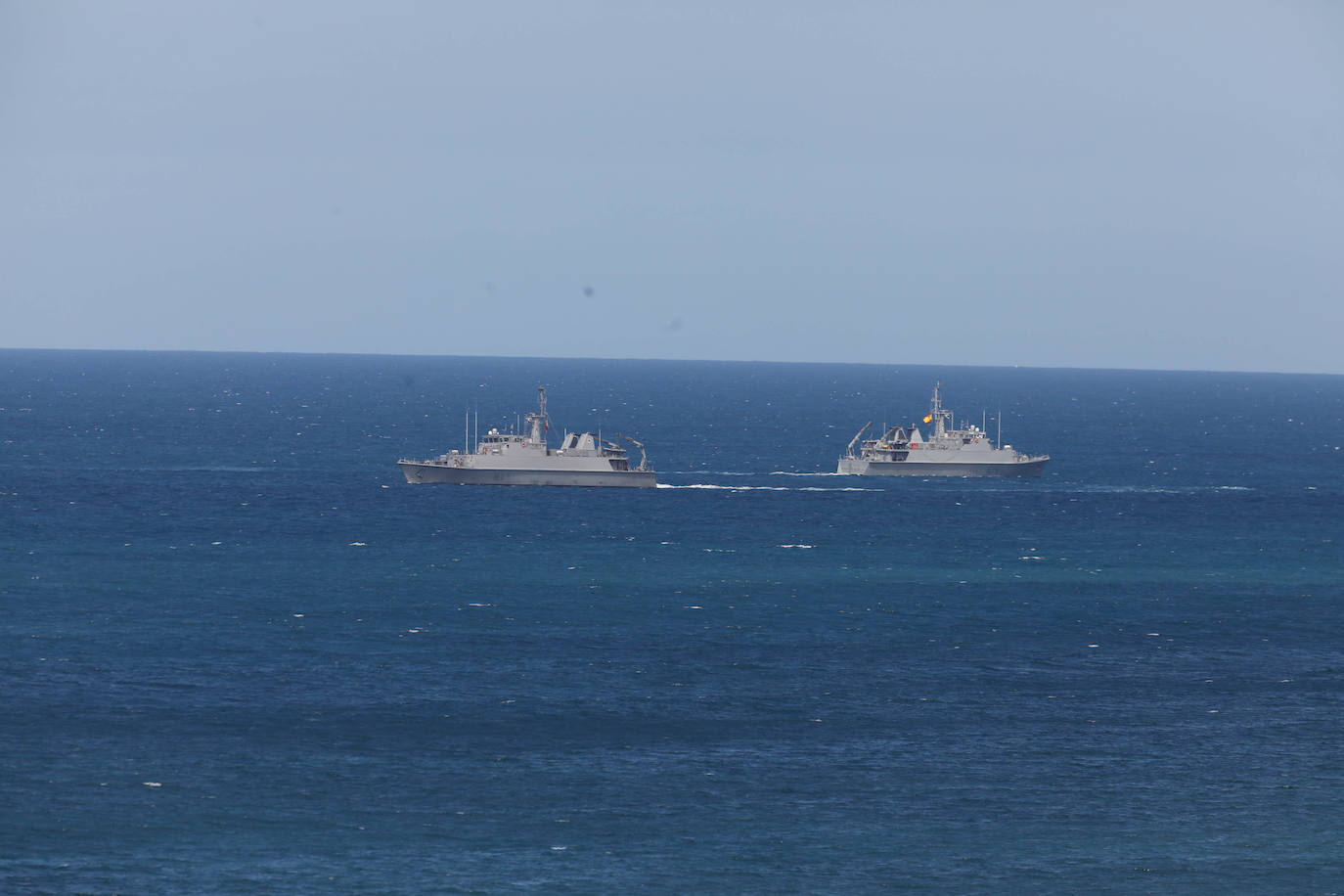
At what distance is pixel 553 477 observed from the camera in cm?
18738

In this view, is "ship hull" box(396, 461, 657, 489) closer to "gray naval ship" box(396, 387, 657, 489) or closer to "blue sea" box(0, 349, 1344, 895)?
"gray naval ship" box(396, 387, 657, 489)

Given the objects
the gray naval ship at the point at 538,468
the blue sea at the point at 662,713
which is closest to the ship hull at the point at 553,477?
the gray naval ship at the point at 538,468

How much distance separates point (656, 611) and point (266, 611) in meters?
24.6

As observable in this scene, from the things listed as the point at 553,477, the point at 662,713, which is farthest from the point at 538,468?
the point at 662,713

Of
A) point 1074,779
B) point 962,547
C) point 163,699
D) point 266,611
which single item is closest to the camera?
point 1074,779

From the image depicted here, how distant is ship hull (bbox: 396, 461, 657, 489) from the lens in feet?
614

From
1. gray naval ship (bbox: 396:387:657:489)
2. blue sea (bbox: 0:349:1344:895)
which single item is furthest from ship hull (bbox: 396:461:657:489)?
blue sea (bbox: 0:349:1344:895)

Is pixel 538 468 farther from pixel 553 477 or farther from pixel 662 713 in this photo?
pixel 662 713

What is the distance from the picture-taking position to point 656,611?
358ft

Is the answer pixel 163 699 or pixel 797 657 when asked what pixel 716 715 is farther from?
pixel 163 699

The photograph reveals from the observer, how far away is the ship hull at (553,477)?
614 feet

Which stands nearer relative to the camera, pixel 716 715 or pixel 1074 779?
pixel 1074 779

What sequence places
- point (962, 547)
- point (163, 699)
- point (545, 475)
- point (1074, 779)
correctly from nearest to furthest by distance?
point (1074, 779) < point (163, 699) < point (962, 547) < point (545, 475)

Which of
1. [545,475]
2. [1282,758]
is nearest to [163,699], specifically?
[1282,758]
